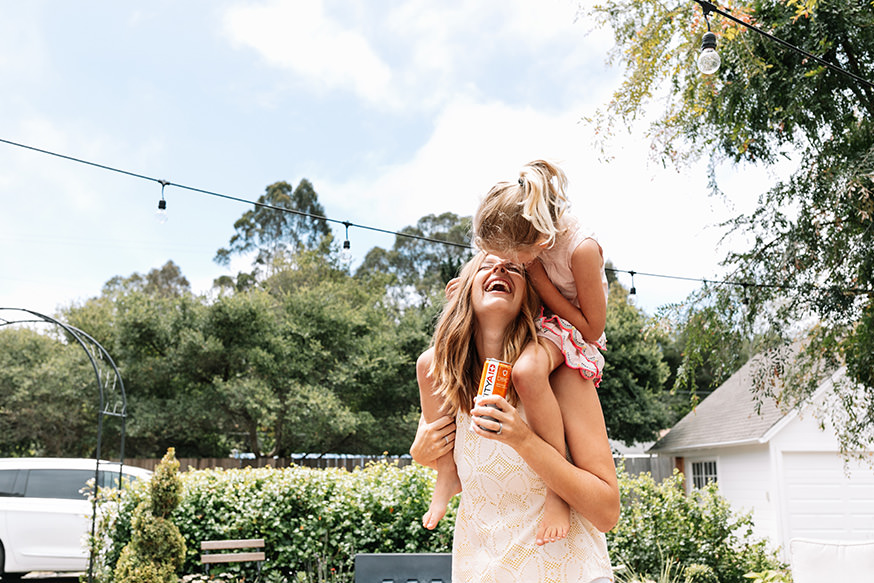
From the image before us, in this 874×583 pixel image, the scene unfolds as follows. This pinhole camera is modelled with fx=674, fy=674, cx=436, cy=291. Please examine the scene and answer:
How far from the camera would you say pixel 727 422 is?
43.6 ft

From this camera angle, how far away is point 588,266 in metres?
1.25

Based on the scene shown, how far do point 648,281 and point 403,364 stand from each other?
1134cm

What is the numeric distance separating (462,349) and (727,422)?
13454mm

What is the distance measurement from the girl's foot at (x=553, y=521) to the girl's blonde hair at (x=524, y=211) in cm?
45

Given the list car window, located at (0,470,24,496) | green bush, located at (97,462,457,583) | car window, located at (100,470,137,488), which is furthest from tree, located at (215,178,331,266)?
green bush, located at (97,462,457,583)

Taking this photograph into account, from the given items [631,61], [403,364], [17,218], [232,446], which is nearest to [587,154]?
[631,61]

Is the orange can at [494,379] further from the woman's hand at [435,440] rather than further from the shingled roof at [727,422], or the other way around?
the shingled roof at [727,422]

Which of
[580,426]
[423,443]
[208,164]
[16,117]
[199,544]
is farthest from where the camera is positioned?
[208,164]

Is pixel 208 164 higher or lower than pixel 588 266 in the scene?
higher

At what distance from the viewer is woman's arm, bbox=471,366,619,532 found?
1.12m

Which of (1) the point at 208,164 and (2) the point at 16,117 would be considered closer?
(2) the point at 16,117

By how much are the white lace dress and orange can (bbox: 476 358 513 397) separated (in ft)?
0.50

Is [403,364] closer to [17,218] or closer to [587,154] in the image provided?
[587,154]

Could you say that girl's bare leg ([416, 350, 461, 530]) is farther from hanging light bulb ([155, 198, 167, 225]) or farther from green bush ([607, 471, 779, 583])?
green bush ([607, 471, 779, 583])
